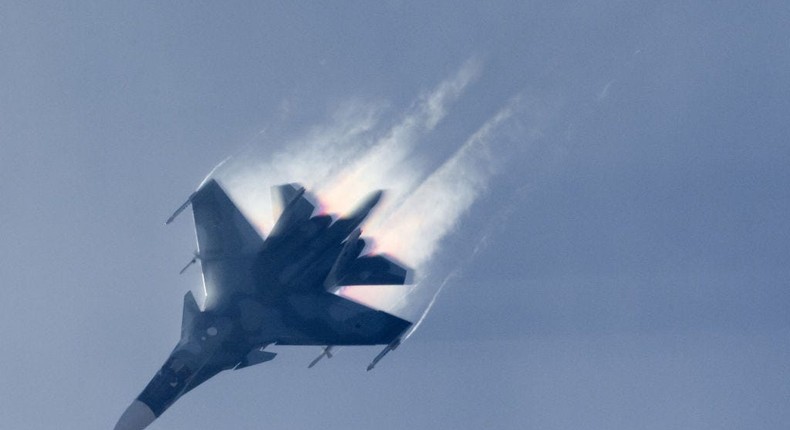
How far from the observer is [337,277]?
55.2 m

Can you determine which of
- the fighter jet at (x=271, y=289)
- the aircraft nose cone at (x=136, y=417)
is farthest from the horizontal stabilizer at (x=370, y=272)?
the aircraft nose cone at (x=136, y=417)

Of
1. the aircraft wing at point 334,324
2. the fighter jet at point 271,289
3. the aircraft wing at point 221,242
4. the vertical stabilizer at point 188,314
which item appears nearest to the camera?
the fighter jet at point 271,289

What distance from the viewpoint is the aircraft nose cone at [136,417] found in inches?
2016

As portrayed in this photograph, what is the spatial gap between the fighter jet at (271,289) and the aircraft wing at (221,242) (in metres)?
0.07

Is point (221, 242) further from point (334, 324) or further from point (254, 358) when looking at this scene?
point (334, 324)

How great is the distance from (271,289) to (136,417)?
11302 mm

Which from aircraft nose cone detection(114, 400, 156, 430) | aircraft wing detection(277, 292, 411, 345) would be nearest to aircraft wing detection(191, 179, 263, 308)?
aircraft wing detection(277, 292, 411, 345)

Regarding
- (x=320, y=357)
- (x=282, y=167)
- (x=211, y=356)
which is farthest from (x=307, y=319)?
(x=282, y=167)

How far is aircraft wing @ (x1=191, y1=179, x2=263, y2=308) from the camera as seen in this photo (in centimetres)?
5603

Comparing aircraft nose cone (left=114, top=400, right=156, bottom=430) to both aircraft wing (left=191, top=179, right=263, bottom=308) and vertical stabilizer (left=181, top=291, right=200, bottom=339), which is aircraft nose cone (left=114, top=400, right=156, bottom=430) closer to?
vertical stabilizer (left=181, top=291, right=200, bottom=339)

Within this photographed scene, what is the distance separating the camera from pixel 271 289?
184ft

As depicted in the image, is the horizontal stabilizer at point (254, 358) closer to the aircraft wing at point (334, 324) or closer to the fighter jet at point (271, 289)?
the fighter jet at point (271, 289)

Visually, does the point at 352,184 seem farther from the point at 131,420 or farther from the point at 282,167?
→ the point at 131,420

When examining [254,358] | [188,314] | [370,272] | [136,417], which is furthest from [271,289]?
[136,417]
